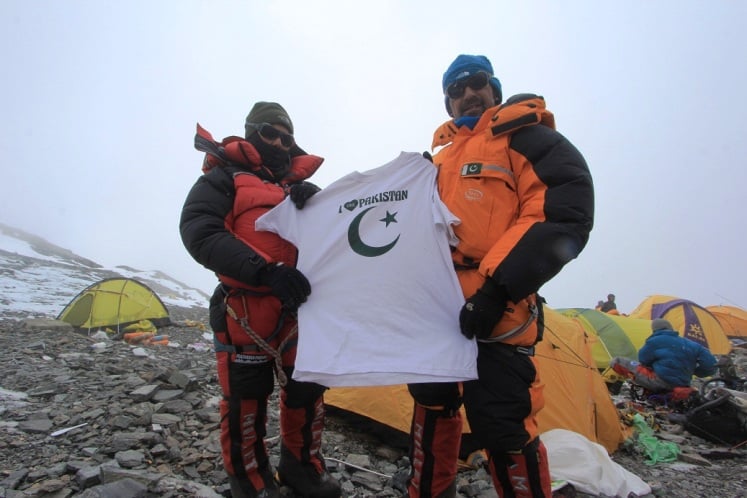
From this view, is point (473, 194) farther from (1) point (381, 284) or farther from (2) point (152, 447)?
(2) point (152, 447)

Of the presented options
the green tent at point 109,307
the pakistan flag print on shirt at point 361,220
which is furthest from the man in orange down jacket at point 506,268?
the green tent at point 109,307

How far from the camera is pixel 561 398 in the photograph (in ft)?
15.1

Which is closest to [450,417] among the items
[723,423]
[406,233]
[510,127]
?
[406,233]

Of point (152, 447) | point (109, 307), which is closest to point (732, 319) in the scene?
point (152, 447)

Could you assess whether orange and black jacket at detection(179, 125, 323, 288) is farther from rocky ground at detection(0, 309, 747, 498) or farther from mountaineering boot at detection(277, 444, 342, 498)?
rocky ground at detection(0, 309, 747, 498)

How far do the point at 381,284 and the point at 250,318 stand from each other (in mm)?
1087

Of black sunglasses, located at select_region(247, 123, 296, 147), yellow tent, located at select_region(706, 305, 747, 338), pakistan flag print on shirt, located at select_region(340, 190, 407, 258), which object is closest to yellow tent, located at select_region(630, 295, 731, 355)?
yellow tent, located at select_region(706, 305, 747, 338)

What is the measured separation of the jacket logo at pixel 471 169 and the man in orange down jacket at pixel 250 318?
3.44ft

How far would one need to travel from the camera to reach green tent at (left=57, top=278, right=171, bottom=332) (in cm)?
1155

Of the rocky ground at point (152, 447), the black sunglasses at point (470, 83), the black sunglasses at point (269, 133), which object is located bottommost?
the rocky ground at point (152, 447)

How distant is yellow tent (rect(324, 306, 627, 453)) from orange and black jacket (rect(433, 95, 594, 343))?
242cm

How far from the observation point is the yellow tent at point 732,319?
17.2m

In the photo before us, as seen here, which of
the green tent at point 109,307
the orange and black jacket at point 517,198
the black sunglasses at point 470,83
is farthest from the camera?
the green tent at point 109,307

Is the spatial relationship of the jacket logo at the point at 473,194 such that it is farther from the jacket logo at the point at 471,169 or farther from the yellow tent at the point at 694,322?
the yellow tent at the point at 694,322
